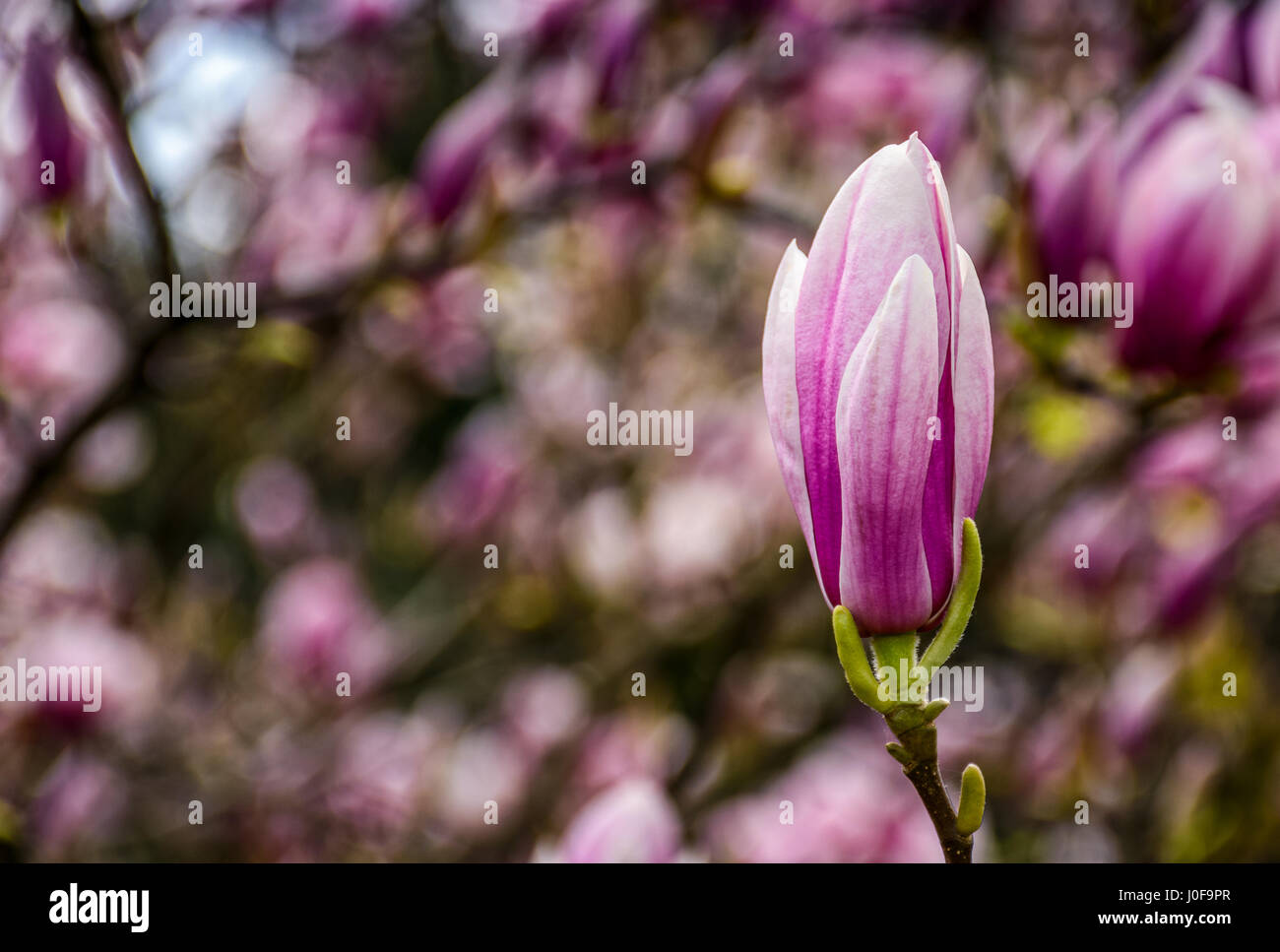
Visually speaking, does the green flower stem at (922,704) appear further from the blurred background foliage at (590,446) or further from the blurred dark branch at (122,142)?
the blurred dark branch at (122,142)

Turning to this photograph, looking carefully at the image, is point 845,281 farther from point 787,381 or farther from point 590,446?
point 590,446

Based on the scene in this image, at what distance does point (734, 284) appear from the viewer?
2424 mm

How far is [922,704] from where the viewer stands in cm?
45

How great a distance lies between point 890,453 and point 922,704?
10 cm

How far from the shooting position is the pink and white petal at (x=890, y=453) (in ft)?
1.48

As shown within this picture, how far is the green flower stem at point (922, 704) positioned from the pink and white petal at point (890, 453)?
1cm

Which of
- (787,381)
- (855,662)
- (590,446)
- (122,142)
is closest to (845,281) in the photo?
(787,381)

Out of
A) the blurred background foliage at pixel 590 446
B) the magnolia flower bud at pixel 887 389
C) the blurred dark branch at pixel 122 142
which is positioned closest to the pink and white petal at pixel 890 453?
the magnolia flower bud at pixel 887 389

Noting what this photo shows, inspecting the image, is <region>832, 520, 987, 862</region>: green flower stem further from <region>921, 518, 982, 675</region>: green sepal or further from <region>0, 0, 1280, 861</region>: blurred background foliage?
<region>0, 0, 1280, 861</region>: blurred background foliage

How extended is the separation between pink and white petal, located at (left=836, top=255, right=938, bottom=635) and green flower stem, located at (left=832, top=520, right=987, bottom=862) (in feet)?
0.04

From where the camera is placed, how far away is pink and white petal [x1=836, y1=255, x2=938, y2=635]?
0.45 m
